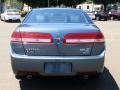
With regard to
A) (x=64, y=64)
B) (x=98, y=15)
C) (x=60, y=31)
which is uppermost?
(x=60, y=31)

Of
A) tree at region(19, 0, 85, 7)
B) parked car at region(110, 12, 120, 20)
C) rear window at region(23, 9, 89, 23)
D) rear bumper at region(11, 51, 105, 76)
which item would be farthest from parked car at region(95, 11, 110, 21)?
rear bumper at region(11, 51, 105, 76)

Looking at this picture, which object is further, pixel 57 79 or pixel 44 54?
pixel 57 79

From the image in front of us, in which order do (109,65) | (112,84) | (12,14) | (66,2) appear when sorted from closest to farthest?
(112,84), (109,65), (12,14), (66,2)

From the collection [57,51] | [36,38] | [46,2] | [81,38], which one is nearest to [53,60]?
[57,51]

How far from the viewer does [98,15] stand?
4347 centimetres

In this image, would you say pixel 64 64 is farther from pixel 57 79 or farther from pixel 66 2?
pixel 66 2

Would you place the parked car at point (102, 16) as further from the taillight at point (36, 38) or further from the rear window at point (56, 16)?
the taillight at point (36, 38)

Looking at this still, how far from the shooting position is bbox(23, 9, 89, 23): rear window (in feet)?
23.5

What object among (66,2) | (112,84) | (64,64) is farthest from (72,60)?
(66,2)

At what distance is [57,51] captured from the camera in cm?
591

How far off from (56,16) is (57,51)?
1557mm

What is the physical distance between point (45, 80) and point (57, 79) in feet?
0.85

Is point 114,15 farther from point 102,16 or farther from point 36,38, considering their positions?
point 36,38

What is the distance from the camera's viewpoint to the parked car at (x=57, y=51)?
5.84 m
